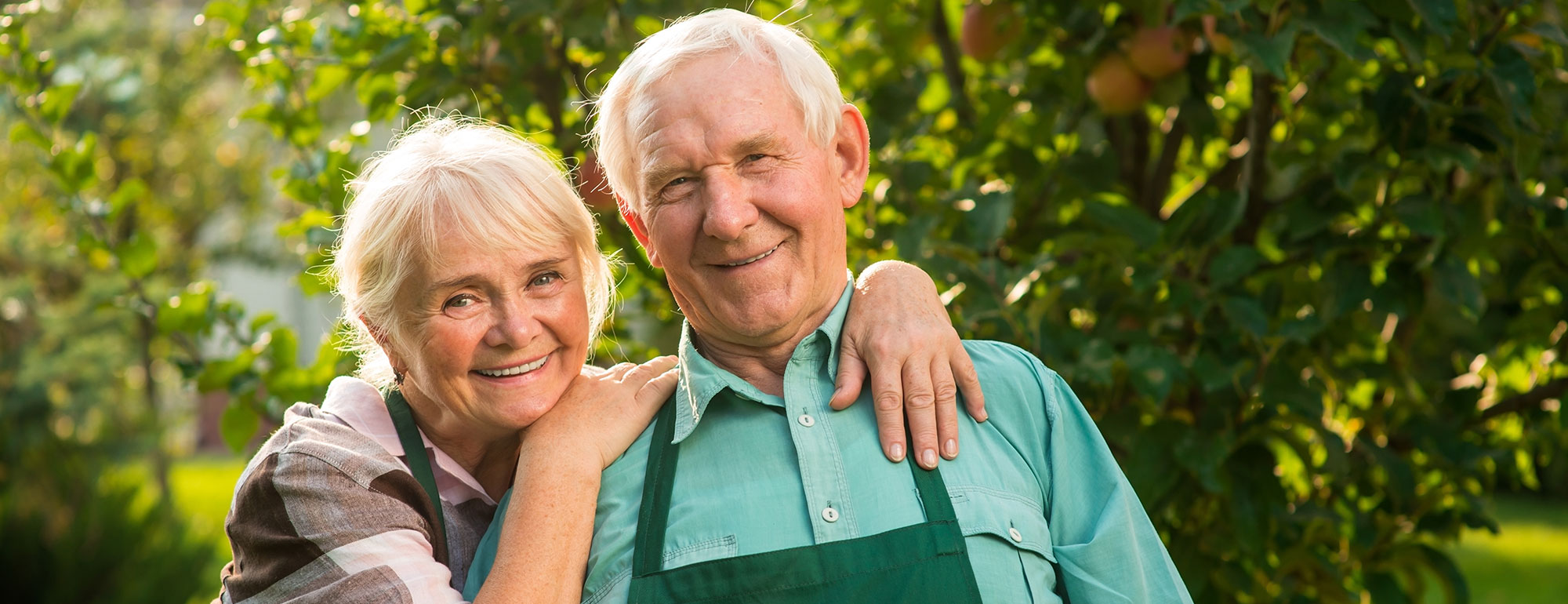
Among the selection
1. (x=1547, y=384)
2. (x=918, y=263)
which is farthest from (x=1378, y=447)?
(x=918, y=263)

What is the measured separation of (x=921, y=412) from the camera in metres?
1.58

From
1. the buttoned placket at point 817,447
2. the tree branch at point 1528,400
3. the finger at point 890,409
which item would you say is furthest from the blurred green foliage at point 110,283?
the tree branch at point 1528,400

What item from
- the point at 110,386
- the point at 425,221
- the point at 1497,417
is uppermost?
the point at 425,221

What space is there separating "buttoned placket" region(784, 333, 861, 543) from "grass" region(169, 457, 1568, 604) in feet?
13.5

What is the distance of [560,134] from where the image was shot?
8.50 feet

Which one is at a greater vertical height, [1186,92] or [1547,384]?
[1186,92]

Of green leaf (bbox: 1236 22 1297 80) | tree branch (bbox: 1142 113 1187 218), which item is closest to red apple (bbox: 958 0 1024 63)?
tree branch (bbox: 1142 113 1187 218)

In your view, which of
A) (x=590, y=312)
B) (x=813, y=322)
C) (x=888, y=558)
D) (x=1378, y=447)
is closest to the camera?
(x=888, y=558)

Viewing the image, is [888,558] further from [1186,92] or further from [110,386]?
[110,386]

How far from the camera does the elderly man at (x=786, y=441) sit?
1.53m

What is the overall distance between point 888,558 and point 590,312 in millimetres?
775

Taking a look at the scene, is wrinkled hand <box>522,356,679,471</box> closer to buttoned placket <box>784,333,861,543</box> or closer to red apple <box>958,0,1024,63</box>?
buttoned placket <box>784,333,861,543</box>

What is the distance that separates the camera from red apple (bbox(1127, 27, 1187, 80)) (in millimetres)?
2422

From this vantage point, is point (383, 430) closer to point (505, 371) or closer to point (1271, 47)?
point (505, 371)
